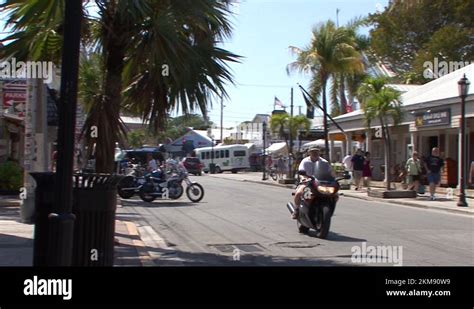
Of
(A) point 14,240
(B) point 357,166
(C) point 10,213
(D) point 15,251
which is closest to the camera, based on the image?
(D) point 15,251

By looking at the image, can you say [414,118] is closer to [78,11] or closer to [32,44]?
→ [32,44]

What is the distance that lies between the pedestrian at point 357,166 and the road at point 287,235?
21.8 ft

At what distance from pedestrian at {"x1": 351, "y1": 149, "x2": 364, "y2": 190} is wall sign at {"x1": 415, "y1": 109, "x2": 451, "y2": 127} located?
114 inches

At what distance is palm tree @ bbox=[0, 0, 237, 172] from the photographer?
29.7ft

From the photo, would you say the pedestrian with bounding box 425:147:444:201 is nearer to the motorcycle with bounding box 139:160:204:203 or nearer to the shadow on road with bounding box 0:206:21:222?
the motorcycle with bounding box 139:160:204:203

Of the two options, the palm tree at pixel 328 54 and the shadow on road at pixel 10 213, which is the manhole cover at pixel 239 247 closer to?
the shadow on road at pixel 10 213

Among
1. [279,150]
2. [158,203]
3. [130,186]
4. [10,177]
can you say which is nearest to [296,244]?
[158,203]

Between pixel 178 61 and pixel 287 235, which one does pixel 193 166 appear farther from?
pixel 178 61

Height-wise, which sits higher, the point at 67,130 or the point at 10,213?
the point at 67,130

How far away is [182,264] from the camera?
31.3 ft

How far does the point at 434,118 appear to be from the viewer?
26.0m

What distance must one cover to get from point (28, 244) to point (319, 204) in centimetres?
564

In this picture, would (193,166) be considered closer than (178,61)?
No
